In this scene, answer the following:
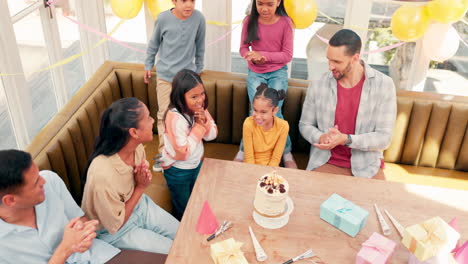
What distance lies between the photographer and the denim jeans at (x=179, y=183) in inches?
96.1

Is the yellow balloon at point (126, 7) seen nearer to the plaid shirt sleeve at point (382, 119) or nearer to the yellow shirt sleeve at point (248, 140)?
the yellow shirt sleeve at point (248, 140)

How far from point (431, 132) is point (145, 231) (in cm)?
204

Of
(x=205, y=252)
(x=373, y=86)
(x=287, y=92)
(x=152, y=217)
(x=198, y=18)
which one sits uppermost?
(x=198, y=18)

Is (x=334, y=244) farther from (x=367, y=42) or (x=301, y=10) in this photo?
(x=367, y=42)

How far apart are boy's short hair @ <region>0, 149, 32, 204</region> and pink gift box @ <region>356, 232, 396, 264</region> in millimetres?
1276

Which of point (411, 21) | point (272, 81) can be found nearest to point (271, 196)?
point (272, 81)

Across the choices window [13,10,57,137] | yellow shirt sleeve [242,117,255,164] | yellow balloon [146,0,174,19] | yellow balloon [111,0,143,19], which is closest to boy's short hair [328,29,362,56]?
yellow shirt sleeve [242,117,255,164]

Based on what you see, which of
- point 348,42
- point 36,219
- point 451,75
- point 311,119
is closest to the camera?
point 36,219

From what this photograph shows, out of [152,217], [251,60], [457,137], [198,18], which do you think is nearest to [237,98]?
[251,60]

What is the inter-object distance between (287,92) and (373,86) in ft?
2.12

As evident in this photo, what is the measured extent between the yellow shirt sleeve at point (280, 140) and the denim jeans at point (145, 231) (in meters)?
0.74

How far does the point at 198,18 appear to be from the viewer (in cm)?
299

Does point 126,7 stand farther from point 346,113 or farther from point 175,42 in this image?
point 346,113

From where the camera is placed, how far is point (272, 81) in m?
3.00
